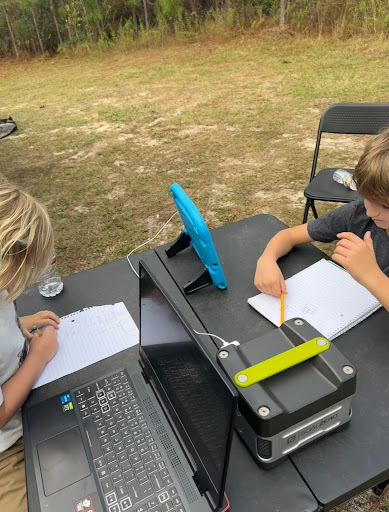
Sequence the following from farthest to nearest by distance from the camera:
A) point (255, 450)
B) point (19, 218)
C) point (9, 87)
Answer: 1. point (9, 87)
2. point (19, 218)
3. point (255, 450)

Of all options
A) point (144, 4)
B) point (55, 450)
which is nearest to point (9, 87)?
point (144, 4)

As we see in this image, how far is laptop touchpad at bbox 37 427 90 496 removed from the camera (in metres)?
0.82

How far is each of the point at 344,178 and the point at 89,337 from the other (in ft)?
6.10

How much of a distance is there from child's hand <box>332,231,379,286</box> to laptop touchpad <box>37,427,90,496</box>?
2.77 ft

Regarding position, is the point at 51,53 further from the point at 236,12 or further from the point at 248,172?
the point at 248,172

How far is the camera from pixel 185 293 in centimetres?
128

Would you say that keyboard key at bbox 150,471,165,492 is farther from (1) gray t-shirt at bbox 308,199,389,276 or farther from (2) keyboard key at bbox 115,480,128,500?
(1) gray t-shirt at bbox 308,199,389,276

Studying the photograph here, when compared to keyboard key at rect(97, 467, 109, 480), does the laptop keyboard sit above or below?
above

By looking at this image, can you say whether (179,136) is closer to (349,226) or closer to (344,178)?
(344,178)

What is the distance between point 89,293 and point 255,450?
76 cm

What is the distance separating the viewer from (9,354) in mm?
1031

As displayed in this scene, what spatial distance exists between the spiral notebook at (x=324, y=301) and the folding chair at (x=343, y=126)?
115cm

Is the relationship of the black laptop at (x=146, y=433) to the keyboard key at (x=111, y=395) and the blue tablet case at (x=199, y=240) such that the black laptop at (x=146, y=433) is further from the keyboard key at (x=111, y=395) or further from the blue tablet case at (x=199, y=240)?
the blue tablet case at (x=199, y=240)

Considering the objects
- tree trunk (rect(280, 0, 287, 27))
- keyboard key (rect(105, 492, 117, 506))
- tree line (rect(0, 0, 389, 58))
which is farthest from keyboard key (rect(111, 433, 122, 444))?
tree trunk (rect(280, 0, 287, 27))
